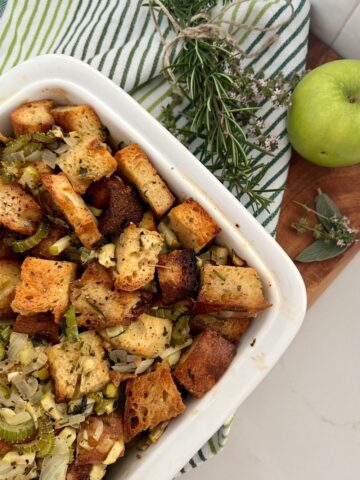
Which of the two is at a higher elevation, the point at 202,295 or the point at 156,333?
the point at 202,295

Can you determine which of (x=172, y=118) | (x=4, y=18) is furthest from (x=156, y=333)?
(x=4, y=18)

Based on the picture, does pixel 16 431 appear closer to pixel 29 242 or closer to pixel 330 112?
pixel 29 242

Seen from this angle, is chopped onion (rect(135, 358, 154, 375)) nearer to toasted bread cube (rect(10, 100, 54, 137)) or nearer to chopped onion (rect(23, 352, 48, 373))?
chopped onion (rect(23, 352, 48, 373))

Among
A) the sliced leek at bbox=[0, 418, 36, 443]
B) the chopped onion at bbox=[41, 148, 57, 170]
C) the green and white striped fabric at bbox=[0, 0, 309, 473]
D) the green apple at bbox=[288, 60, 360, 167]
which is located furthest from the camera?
the green and white striped fabric at bbox=[0, 0, 309, 473]

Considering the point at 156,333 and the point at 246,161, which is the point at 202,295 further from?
the point at 246,161

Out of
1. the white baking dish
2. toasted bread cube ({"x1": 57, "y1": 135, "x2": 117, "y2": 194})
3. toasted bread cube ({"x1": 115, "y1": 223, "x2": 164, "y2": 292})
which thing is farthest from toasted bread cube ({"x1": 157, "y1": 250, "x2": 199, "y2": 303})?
toasted bread cube ({"x1": 57, "y1": 135, "x2": 117, "y2": 194})

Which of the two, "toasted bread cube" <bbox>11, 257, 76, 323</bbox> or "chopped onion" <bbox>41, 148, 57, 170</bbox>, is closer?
"toasted bread cube" <bbox>11, 257, 76, 323</bbox>
